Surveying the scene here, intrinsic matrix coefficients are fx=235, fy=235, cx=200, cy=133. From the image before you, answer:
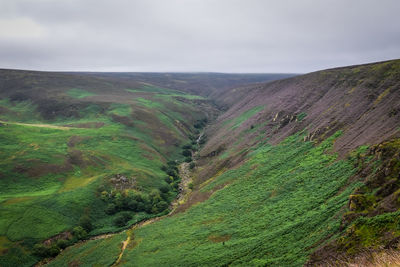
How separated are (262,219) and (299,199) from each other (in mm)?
7046

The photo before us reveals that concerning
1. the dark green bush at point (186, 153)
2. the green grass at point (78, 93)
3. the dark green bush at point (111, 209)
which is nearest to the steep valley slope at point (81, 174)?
the dark green bush at point (111, 209)

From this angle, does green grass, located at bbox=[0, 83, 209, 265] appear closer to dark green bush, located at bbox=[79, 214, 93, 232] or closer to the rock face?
dark green bush, located at bbox=[79, 214, 93, 232]

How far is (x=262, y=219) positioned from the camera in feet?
125

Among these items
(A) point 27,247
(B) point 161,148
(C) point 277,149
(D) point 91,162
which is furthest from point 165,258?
(B) point 161,148

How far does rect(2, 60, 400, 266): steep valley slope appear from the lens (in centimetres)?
2658

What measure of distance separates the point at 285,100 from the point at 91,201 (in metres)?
76.3

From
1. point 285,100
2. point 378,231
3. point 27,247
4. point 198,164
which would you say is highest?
point 285,100

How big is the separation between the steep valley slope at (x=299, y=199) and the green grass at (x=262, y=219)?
16 cm

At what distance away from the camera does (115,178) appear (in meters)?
64.9

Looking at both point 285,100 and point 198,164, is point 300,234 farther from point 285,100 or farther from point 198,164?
point 285,100

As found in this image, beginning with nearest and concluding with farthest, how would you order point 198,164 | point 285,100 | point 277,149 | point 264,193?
point 264,193 < point 277,149 < point 198,164 < point 285,100

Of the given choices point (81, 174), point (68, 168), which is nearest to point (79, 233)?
point (81, 174)

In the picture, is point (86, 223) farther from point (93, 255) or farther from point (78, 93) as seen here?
point (78, 93)

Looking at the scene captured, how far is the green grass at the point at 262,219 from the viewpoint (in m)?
30.3
